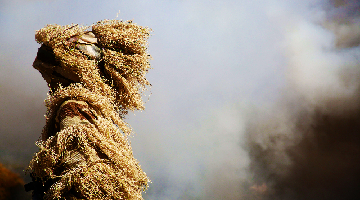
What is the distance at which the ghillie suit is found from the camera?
1153 mm

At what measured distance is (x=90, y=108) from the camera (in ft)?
4.69

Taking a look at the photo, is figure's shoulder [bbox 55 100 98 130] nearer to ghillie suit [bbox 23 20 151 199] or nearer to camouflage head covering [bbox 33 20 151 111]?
ghillie suit [bbox 23 20 151 199]

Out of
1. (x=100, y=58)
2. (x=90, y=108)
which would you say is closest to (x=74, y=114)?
(x=90, y=108)

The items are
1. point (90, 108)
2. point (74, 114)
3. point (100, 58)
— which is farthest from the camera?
point (100, 58)

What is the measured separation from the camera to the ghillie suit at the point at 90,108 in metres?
1.15

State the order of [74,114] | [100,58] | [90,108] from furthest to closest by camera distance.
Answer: [100,58]
[90,108]
[74,114]

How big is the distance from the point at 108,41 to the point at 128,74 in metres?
0.23

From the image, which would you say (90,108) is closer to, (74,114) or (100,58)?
(74,114)

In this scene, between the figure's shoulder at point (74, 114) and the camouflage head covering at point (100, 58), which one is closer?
the figure's shoulder at point (74, 114)

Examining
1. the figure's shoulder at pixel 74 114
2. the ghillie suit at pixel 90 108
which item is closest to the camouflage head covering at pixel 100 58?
the ghillie suit at pixel 90 108

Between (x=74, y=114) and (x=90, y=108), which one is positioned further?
(x=90, y=108)

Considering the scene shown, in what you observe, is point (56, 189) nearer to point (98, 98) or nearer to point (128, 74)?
point (98, 98)

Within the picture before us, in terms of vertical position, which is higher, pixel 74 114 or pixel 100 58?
pixel 100 58

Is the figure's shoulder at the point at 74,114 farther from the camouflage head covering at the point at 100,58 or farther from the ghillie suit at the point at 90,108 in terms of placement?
the camouflage head covering at the point at 100,58
